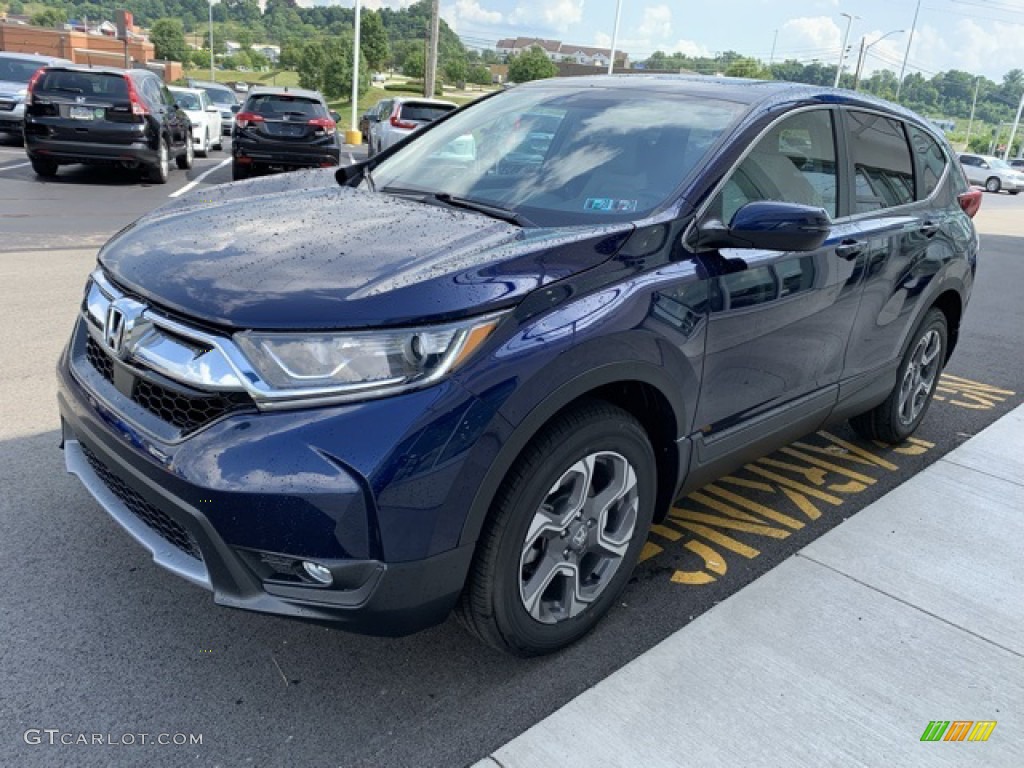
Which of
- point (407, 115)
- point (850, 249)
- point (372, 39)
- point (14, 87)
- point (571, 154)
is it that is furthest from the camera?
point (372, 39)

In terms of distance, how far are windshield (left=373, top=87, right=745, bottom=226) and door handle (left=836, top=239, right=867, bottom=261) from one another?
73cm

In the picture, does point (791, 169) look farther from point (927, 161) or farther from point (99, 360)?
point (99, 360)

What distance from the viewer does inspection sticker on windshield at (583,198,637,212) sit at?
2.81m

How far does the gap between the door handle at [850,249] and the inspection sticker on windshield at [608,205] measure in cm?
108

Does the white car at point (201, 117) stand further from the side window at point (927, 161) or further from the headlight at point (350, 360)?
the headlight at point (350, 360)

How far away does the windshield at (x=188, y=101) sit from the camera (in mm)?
18519

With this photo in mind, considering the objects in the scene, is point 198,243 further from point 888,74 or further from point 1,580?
point 888,74

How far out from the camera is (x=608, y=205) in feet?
9.37

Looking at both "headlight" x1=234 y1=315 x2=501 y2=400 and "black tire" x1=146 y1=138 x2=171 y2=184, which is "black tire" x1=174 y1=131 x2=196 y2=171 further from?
"headlight" x1=234 y1=315 x2=501 y2=400

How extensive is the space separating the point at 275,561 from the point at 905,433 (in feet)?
12.5

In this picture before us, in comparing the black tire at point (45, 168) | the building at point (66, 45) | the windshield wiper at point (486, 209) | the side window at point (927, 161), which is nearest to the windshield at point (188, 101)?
the black tire at point (45, 168)

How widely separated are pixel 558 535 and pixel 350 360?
0.87 m

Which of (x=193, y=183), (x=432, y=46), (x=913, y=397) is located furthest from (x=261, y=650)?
(x=432, y=46)

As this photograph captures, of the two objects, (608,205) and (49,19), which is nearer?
(608,205)
